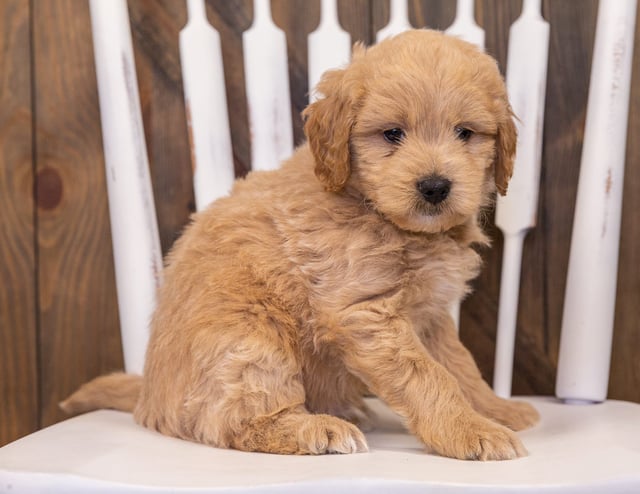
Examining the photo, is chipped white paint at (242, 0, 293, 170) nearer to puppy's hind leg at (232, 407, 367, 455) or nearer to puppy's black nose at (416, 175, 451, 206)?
→ puppy's black nose at (416, 175, 451, 206)

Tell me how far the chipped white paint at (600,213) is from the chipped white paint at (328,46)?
532 millimetres

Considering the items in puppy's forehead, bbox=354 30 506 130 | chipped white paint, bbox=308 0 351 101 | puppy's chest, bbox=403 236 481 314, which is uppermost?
chipped white paint, bbox=308 0 351 101

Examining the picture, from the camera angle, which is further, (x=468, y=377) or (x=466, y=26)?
(x=466, y=26)

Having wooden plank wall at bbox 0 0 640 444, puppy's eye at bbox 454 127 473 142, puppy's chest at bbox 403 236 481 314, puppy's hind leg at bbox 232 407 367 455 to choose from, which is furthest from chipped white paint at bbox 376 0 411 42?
puppy's hind leg at bbox 232 407 367 455

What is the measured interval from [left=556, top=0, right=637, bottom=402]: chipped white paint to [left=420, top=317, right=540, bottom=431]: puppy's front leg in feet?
0.65

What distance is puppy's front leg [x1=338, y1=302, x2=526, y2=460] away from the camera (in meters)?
1.25

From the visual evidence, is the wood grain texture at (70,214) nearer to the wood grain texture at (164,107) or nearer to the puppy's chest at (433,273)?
the wood grain texture at (164,107)

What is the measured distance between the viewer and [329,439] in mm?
1297

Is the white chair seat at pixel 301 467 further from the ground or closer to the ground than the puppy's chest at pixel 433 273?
closer to the ground

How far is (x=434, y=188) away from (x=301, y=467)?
0.50 m

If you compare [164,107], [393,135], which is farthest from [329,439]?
[164,107]

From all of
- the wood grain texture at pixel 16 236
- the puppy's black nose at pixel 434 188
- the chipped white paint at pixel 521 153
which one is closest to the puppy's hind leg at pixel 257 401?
the puppy's black nose at pixel 434 188

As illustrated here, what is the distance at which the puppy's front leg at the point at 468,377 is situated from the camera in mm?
1555

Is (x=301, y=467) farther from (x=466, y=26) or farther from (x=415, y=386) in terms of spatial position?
(x=466, y=26)
